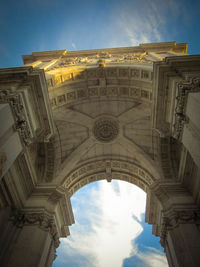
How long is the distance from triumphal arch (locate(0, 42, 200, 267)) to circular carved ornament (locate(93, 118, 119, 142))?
9cm

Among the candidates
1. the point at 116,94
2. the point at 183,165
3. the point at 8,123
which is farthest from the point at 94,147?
the point at 8,123

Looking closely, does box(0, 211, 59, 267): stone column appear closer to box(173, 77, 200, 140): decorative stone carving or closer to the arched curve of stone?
the arched curve of stone

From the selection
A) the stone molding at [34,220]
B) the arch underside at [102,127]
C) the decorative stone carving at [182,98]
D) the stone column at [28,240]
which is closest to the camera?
the decorative stone carving at [182,98]

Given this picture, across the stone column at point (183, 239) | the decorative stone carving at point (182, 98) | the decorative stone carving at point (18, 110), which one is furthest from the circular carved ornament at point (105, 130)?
the decorative stone carving at point (18, 110)

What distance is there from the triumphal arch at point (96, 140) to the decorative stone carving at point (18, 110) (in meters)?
0.04

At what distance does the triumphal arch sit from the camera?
6949 mm

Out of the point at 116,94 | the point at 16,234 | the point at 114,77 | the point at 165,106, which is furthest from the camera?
the point at 116,94

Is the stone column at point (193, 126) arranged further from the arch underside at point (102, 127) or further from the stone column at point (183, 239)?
the arch underside at point (102, 127)

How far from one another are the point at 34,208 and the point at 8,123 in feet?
19.7

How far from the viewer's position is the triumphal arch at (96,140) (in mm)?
6949

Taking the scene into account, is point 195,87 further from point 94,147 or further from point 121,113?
point 94,147

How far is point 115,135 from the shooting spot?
15.5m

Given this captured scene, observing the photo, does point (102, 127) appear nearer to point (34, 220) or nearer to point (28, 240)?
point (34, 220)

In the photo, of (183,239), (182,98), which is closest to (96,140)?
(183,239)
